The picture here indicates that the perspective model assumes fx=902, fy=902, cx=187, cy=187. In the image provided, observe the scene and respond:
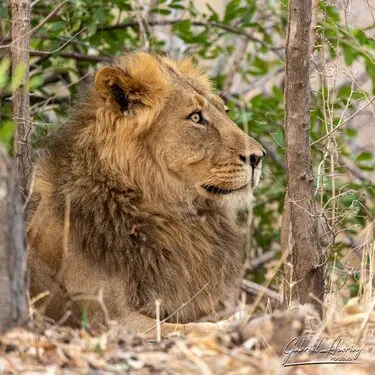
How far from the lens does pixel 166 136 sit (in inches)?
191

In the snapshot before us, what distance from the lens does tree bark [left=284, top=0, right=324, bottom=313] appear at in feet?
14.4

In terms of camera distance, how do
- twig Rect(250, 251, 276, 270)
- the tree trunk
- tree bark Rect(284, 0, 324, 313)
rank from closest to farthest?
the tree trunk < tree bark Rect(284, 0, 324, 313) < twig Rect(250, 251, 276, 270)

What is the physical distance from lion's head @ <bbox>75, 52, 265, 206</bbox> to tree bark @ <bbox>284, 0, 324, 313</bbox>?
0.26m

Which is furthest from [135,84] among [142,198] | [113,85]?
[142,198]

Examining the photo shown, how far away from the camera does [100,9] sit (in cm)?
610

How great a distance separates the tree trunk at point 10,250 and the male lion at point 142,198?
1.28 meters

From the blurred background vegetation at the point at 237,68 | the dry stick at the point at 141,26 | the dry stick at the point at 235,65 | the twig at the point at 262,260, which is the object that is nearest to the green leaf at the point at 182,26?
the blurred background vegetation at the point at 237,68

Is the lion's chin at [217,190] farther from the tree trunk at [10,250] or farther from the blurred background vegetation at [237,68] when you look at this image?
the tree trunk at [10,250]

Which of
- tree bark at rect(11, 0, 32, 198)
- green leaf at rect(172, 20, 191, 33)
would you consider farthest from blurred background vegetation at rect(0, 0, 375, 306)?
tree bark at rect(11, 0, 32, 198)

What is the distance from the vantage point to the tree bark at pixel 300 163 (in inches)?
173

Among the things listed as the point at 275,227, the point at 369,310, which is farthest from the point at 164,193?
the point at 275,227

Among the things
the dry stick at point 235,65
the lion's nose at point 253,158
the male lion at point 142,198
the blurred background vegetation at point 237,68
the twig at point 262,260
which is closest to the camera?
the male lion at point 142,198

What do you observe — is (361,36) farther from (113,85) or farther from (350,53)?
(113,85)

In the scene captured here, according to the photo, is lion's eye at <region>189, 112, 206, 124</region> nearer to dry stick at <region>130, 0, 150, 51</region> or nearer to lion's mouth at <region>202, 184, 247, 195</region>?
lion's mouth at <region>202, 184, 247, 195</region>
